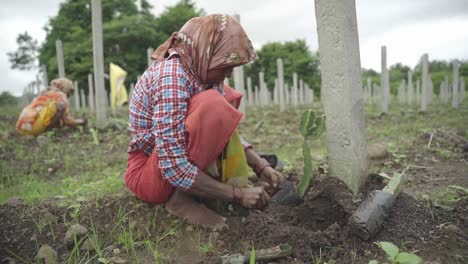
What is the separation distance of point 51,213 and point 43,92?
15.2ft

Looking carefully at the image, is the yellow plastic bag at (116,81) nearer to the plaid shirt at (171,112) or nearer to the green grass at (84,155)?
the green grass at (84,155)

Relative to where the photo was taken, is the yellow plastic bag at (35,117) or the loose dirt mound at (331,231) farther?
the yellow plastic bag at (35,117)

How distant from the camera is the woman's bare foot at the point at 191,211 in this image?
187 cm

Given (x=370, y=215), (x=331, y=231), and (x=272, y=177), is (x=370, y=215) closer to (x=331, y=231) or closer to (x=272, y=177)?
(x=331, y=231)

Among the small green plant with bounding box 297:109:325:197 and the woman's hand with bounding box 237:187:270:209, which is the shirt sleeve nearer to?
the woman's hand with bounding box 237:187:270:209

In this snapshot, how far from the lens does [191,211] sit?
1896 millimetres

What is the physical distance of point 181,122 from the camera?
1.68m

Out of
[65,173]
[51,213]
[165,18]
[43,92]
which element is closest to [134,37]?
[165,18]

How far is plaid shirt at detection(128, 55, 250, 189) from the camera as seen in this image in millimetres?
1661

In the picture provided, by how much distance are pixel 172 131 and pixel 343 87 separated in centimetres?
86

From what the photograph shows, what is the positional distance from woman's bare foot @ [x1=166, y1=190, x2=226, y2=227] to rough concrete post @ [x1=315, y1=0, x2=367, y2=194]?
690 millimetres

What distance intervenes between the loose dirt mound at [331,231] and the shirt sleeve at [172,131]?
1.23 feet

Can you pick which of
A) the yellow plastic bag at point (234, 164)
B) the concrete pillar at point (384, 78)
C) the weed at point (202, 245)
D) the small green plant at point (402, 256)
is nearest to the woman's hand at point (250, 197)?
the yellow plastic bag at point (234, 164)

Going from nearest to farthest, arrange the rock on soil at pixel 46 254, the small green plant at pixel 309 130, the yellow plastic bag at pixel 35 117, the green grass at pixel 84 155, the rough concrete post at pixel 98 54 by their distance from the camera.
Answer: the rock on soil at pixel 46 254 → the small green plant at pixel 309 130 → the green grass at pixel 84 155 → the rough concrete post at pixel 98 54 → the yellow plastic bag at pixel 35 117
